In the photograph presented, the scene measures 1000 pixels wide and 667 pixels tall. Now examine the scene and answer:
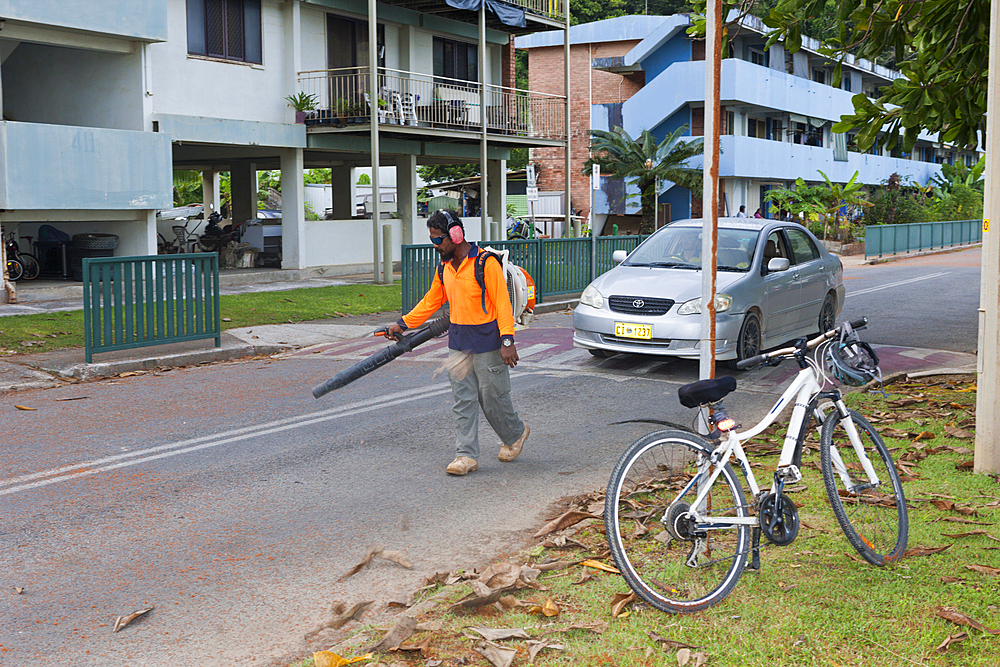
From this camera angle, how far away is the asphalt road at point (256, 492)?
4512 millimetres

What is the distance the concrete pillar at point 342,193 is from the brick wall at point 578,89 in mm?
14574

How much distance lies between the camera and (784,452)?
183 inches

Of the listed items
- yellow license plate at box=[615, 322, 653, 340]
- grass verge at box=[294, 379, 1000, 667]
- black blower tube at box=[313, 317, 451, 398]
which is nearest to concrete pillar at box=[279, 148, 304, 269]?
yellow license plate at box=[615, 322, 653, 340]

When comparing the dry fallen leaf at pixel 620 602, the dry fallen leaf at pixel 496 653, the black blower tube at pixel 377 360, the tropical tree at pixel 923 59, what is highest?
the tropical tree at pixel 923 59

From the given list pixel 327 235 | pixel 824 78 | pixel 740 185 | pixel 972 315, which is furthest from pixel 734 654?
pixel 824 78

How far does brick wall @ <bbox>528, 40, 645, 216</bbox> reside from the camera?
43969 millimetres

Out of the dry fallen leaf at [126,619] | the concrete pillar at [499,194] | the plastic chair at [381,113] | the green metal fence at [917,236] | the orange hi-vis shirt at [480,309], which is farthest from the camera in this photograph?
the green metal fence at [917,236]

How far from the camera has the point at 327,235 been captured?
2505 centimetres

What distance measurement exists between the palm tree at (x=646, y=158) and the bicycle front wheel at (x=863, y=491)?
32026mm

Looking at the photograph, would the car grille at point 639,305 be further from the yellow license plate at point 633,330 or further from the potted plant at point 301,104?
the potted plant at point 301,104

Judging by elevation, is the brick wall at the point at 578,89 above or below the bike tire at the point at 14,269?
above

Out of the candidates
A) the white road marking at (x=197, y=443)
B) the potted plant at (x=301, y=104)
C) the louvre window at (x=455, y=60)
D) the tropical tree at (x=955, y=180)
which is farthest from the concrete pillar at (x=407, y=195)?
the tropical tree at (x=955, y=180)

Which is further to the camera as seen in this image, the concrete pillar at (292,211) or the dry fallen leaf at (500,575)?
the concrete pillar at (292,211)

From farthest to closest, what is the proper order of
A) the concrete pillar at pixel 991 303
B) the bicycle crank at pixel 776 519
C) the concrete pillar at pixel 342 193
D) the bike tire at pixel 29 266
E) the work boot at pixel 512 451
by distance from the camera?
1. the concrete pillar at pixel 342 193
2. the bike tire at pixel 29 266
3. the work boot at pixel 512 451
4. the concrete pillar at pixel 991 303
5. the bicycle crank at pixel 776 519
